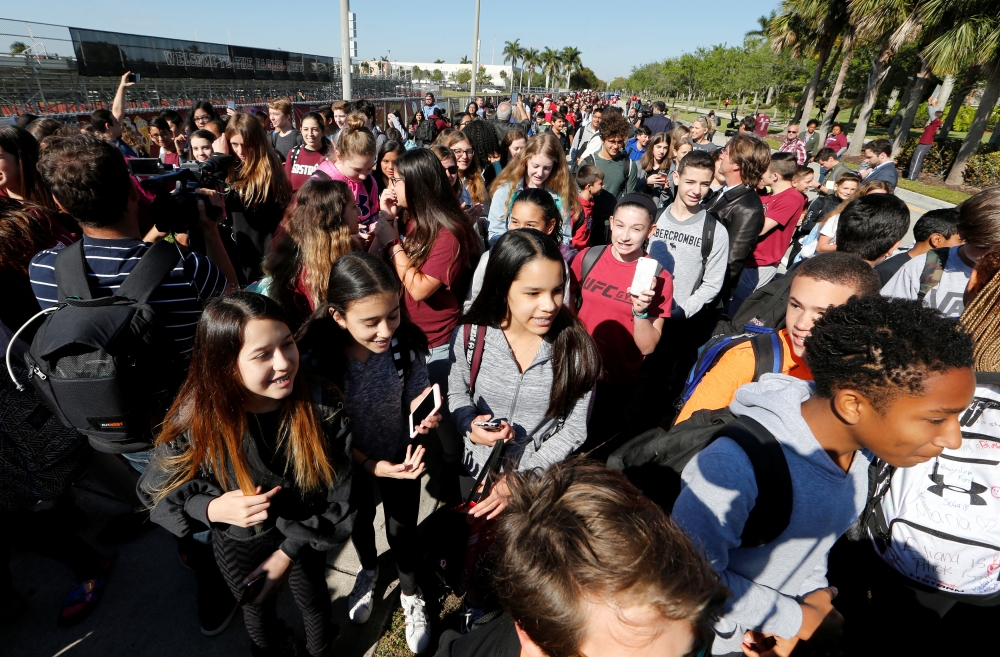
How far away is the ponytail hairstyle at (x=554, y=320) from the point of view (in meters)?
2.11

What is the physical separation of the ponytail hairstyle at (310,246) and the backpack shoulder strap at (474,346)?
84 cm

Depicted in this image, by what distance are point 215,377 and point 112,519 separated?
2.14m

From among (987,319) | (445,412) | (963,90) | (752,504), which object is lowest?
(445,412)

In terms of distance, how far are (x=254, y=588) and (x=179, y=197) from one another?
1.87 metres

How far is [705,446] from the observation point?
1532 mm

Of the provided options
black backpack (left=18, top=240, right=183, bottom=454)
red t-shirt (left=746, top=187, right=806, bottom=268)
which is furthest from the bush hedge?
black backpack (left=18, top=240, right=183, bottom=454)

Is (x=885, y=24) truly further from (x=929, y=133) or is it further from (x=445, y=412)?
(x=445, y=412)

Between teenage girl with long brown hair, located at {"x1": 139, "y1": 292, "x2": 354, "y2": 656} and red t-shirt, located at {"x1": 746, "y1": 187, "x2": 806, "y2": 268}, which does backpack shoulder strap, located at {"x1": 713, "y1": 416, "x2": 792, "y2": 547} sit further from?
red t-shirt, located at {"x1": 746, "y1": 187, "x2": 806, "y2": 268}

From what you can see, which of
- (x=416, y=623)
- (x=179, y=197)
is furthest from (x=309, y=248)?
(x=416, y=623)

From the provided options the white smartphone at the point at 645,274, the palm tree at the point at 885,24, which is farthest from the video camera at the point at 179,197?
the palm tree at the point at 885,24

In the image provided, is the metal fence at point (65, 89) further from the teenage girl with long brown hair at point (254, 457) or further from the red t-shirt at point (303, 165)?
the teenage girl with long brown hair at point (254, 457)

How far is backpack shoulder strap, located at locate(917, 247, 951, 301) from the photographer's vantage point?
8.55 ft

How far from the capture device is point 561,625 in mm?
1001

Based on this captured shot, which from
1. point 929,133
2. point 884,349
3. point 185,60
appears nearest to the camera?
point 884,349
